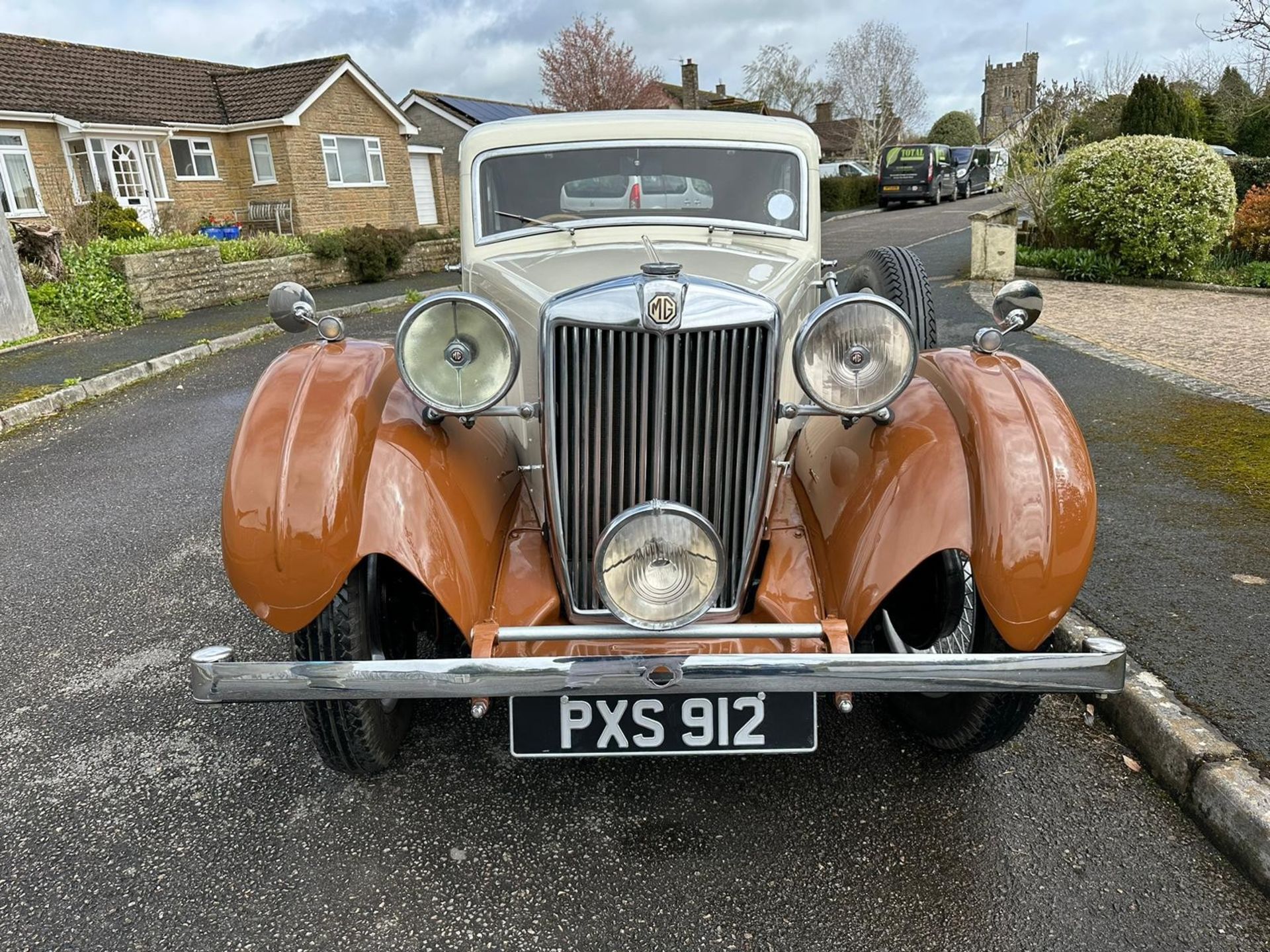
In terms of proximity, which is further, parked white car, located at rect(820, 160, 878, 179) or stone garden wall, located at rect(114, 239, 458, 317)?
parked white car, located at rect(820, 160, 878, 179)

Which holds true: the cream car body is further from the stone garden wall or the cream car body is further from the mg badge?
the stone garden wall

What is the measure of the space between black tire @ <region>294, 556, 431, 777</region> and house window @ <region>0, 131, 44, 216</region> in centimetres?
2073

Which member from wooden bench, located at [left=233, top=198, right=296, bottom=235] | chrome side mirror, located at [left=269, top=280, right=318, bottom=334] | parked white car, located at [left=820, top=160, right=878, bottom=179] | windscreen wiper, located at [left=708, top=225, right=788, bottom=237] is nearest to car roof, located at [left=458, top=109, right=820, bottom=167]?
windscreen wiper, located at [left=708, top=225, right=788, bottom=237]

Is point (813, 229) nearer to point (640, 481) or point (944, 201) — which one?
point (640, 481)

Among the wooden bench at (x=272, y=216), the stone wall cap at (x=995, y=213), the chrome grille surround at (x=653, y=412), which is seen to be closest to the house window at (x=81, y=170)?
the wooden bench at (x=272, y=216)

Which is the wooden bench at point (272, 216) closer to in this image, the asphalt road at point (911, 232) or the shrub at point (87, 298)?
the shrub at point (87, 298)

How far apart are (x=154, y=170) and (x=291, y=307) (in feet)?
73.6

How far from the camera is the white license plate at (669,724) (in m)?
2.08

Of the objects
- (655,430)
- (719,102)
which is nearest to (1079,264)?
(655,430)

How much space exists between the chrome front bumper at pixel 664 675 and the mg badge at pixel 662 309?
791mm

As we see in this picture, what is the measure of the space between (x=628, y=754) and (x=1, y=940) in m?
1.55

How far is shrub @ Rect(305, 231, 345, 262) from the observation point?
548 inches

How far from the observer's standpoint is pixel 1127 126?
54.7 ft

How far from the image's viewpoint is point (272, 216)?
21828 mm
